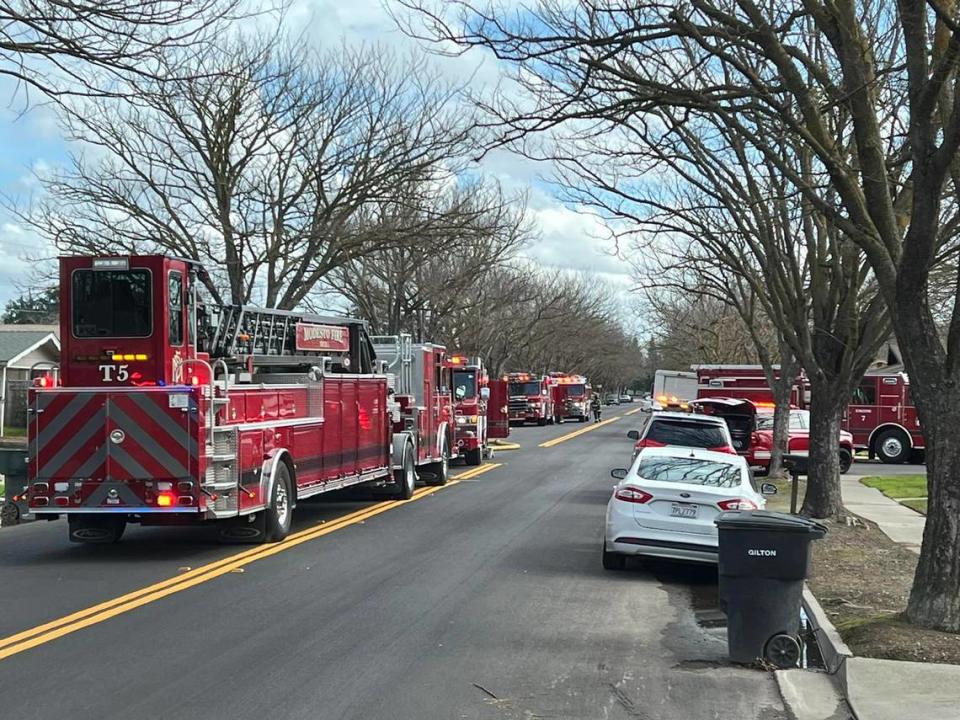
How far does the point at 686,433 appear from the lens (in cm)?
1830

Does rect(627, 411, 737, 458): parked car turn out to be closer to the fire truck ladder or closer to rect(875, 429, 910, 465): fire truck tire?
the fire truck ladder

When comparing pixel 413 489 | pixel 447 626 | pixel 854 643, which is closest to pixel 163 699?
pixel 447 626

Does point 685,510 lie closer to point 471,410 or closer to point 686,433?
point 686,433

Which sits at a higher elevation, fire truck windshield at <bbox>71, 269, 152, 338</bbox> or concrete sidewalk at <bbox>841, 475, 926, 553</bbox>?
fire truck windshield at <bbox>71, 269, 152, 338</bbox>

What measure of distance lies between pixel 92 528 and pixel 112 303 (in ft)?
9.51

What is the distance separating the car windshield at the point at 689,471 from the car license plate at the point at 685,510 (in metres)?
0.34

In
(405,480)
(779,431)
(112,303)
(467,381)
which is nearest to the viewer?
(112,303)

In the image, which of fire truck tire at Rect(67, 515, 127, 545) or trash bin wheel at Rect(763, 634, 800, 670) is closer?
trash bin wheel at Rect(763, 634, 800, 670)

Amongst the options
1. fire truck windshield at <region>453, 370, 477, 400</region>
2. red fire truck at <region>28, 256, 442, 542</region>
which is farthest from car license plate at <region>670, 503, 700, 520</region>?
fire truck windshield at <region>453, 370, 477, 400</region>

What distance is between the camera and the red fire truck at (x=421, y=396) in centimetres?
2225

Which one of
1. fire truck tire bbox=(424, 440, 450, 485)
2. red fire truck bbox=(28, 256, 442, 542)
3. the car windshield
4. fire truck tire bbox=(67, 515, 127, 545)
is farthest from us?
fire truck tire bbox=(424, 440, 450, 485)

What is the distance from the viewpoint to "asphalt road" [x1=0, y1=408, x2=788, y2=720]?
23.1ft

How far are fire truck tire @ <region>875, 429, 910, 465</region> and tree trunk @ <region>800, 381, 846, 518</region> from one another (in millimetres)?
19165

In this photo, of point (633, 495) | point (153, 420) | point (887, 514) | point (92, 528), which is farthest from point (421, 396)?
point (633, 495)
